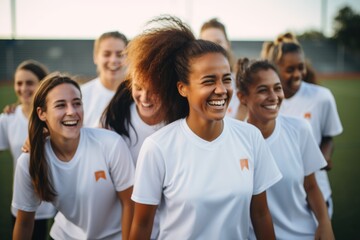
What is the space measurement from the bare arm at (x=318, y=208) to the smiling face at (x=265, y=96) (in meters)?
0.56

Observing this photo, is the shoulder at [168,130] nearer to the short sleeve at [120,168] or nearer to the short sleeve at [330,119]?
the short sleeve at [120,168]

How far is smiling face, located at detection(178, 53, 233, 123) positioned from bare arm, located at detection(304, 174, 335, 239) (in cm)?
105

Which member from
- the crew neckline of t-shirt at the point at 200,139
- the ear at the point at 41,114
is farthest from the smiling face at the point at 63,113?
the crew neckline of t-shirt at the point at 200,139

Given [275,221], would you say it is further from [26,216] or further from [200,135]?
[26,216]

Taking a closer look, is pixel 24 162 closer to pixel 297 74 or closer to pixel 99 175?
pixel 99 175

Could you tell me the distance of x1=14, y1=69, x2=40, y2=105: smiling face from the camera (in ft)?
13.8

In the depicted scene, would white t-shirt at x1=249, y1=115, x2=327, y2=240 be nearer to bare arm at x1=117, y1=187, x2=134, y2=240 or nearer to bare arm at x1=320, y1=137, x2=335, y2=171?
bare arm at x1=117, y1=187, x2=134, y2=240

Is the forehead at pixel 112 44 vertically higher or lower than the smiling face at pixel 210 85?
higher

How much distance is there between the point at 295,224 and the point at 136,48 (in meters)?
1.69

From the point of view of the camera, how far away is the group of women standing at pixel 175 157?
224cm

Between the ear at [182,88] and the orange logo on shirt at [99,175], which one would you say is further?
the orange logo on shirt at [99,175]

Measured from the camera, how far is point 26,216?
9.39 ft

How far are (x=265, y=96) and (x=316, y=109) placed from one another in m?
1.19

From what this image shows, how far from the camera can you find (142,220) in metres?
2.28
